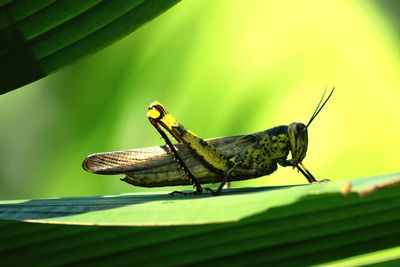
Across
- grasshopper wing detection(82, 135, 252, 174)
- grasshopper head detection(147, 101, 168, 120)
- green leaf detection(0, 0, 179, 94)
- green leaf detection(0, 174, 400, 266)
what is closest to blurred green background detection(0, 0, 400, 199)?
grasshopper wing detection(82, 135, 252, 174)

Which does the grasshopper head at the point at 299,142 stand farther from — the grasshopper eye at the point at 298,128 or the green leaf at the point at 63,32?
the green leaf at the point at 63,32

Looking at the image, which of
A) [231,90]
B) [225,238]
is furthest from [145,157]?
[225,238]

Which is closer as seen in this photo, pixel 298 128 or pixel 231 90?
pixel 298 128

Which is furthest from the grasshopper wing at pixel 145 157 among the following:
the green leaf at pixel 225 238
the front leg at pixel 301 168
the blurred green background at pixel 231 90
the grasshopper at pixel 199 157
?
the green leaf at pixel 225 238

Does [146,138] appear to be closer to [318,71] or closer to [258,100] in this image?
[258,100]

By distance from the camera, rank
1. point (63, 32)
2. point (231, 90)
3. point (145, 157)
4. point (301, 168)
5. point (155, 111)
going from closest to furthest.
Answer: point (63, 32) < point (155, 111) < point (145, 157) < point (301, 168) < point (231, 90)

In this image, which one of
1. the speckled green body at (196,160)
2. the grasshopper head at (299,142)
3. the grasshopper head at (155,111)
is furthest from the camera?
the grasshopper head at (299,142)

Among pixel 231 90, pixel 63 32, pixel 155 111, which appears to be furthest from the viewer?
pixel 231 90

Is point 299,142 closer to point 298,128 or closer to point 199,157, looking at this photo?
point 298,128

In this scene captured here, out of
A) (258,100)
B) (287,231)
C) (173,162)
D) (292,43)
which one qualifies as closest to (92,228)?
(287,231)
